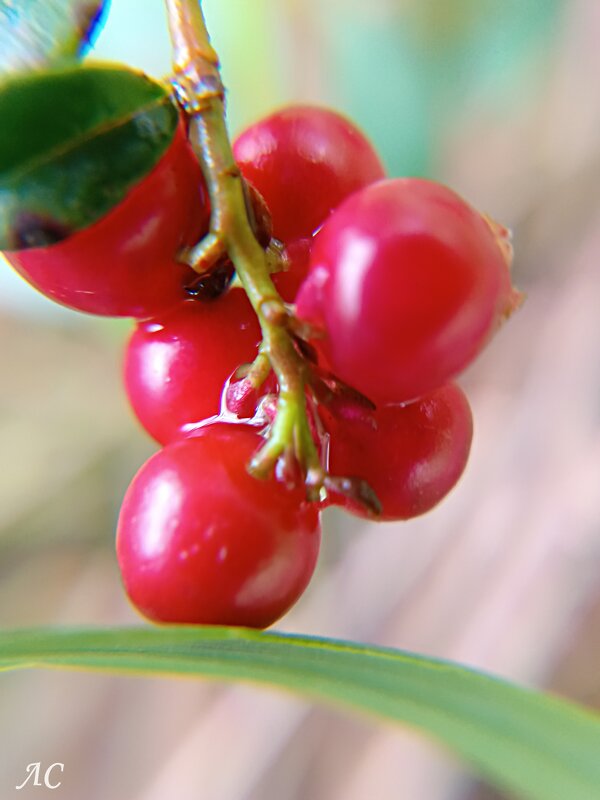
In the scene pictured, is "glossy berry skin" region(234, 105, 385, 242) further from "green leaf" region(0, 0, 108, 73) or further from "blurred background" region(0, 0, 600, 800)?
"blurred background" region(0, 0, 600, 800)

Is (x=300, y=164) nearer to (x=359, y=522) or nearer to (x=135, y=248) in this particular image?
(x=135, y=248)

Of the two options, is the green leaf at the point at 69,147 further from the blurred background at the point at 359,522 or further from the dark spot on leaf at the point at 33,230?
the blurred background at the point at 359,522

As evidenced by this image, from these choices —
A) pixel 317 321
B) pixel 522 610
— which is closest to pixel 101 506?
pixel 522 610

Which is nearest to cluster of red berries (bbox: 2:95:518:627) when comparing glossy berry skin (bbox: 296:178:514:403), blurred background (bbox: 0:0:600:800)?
glossy berry skin (bbox: 296:178:514:403)

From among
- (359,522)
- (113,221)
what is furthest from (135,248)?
(359,522)

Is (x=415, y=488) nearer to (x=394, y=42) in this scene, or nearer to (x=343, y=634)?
(x=343, y=634)

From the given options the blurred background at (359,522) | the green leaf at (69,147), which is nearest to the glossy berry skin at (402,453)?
the green leaf at (69,147)
